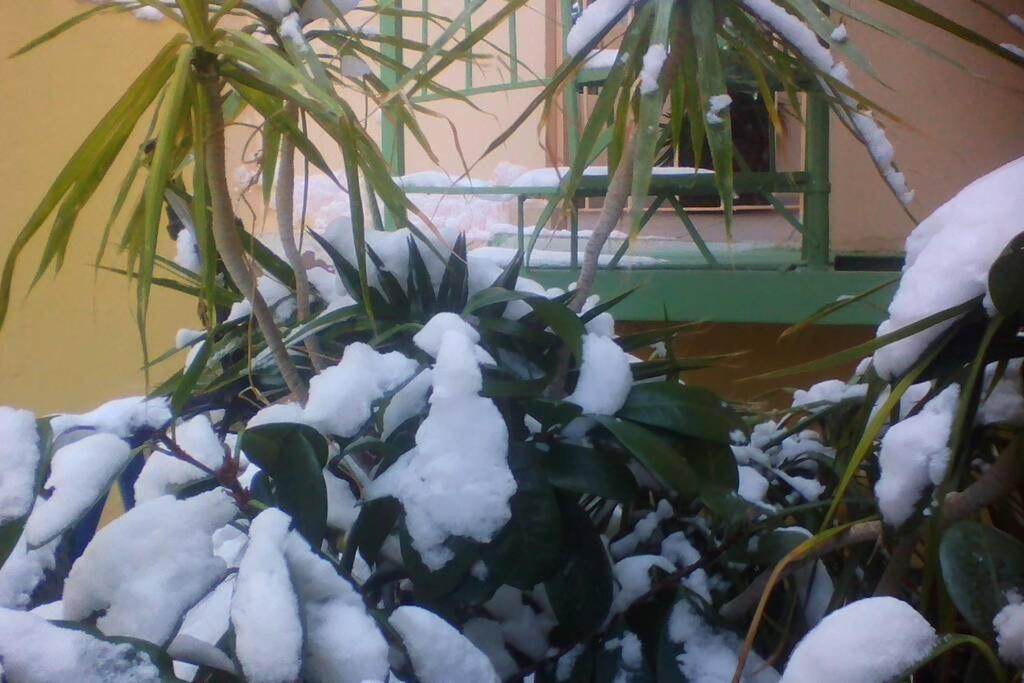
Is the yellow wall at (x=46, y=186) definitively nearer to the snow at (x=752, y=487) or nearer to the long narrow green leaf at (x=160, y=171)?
the long narrow green leaf at (x=160, y=171)

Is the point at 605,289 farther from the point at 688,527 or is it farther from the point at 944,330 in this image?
the point at 944,330

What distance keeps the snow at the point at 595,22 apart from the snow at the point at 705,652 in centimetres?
37

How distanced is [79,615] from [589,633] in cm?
28

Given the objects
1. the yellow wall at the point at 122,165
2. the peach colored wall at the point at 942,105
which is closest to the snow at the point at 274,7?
the yellow wall at the point at 122,165

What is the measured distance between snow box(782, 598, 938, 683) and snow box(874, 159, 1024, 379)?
0.45ft

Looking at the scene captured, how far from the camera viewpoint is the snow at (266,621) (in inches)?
11.8

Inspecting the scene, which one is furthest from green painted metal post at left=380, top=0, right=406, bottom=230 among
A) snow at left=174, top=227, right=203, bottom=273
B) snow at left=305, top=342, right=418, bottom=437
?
snow at left=305, top=342, right=418, bottom=437

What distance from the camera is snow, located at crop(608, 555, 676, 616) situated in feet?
1.61

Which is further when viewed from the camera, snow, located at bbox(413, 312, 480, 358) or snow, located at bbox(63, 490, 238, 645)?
snow, located at bbox(413, 312, 480, 358)

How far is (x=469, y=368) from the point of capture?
1.47 ft

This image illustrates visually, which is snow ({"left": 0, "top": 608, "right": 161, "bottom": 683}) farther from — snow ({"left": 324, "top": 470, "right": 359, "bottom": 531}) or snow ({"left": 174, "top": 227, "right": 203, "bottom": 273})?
snow ({"left": 174, "top": 227, "right": 203, "bottom": 273})

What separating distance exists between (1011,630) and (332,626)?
298mm

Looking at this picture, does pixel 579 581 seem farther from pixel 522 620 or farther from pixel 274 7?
pixel 274 7

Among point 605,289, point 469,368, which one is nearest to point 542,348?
point 469,368
